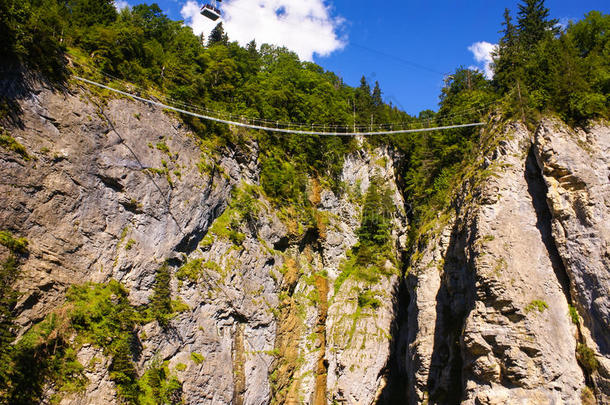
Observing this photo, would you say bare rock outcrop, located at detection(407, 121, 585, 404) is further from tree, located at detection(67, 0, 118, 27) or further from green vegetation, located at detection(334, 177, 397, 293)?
tree, located at detection(67, 0, 118, 27)

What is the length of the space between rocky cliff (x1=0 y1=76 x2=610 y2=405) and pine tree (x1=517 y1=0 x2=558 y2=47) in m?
15.3

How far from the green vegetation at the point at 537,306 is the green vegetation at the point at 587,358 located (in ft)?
5.69

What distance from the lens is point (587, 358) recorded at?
13.5 meters

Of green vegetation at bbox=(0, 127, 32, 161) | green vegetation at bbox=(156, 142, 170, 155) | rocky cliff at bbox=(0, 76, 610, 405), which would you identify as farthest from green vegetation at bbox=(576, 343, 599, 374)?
green vegetation at bbox=(0, 127, 32, 161)

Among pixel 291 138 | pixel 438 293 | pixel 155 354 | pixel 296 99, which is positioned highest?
pixel 296 99

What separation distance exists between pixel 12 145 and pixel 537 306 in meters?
22.4

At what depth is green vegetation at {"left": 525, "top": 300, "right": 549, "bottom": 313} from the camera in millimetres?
14406

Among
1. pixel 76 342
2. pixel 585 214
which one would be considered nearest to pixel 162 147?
pixel 76 342

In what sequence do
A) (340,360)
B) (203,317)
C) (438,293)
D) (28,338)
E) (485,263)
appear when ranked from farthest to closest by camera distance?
1. (340,360)
2. (438,293)
3. (203,317)
4. (485,263)
5. (28,338)

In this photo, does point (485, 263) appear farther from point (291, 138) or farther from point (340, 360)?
point (291, 138)

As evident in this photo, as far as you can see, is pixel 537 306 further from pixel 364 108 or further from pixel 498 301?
pixel 364 108

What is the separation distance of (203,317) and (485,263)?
14.2 m

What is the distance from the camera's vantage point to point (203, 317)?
19016mm

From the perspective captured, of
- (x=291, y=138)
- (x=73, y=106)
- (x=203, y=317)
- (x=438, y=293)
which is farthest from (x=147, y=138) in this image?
(x=438, y=293)
